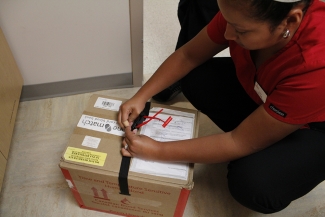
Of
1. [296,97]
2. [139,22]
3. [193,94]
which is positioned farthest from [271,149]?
[139,22]

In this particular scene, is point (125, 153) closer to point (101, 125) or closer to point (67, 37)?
point (101, 125)

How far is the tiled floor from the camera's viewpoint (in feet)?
3.17

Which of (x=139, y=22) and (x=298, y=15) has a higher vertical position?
(x=298, y=15)

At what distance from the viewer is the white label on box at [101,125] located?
2.58ft

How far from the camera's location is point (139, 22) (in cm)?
109

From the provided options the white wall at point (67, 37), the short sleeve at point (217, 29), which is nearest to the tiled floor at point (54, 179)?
the white wall at point (67, 37)

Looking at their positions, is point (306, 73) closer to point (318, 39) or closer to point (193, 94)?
point (318, 39)

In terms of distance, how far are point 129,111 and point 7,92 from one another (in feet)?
1.72

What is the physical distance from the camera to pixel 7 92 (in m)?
1.02

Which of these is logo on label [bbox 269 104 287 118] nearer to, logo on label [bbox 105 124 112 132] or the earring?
the earring

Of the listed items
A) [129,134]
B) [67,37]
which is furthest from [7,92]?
[129,134]

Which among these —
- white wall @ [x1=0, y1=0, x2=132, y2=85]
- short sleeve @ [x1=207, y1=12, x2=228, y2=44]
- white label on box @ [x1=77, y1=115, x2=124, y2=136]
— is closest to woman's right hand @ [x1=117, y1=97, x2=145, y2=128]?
white label on box @ [x1=77, y1=115, x2=124, y2=136]

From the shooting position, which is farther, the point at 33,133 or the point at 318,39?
the point at 33,133

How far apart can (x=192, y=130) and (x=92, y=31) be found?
0.59 m
